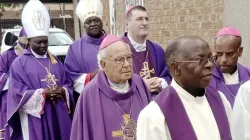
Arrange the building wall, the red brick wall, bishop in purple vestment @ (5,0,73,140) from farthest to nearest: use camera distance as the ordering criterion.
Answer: the red brick wall → the building wall → bishop in purple vestment @ (5,0,73,140)

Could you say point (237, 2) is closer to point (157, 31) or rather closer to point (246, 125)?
point (157, 31)

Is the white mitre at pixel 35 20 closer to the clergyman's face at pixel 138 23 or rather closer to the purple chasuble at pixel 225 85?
the clergyman's face at pixel 138 23

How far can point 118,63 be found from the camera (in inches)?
151

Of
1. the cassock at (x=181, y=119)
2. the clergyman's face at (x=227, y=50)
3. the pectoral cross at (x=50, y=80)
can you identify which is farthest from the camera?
the pectoral cross at (x=50, y=80)

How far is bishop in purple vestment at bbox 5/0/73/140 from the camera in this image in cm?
536

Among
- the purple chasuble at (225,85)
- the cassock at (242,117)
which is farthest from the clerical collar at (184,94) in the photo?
the purple chasuble at (225,85)

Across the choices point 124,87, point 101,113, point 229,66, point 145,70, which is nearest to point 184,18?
point 145,70

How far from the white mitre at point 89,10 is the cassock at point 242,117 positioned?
9.82 ft

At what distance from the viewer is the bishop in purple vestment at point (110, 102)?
3830 millimetres

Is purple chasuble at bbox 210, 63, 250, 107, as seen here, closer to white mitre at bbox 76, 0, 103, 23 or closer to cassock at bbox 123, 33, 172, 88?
cassock at bbox 123, 33, 172, 88

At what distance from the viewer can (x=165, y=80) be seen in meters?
5.02

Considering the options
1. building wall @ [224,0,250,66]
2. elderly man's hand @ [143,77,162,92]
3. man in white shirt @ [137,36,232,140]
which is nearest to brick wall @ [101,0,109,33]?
building wall @ [224,0,250,66]

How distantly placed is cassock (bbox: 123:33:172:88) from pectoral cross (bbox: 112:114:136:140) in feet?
3.75

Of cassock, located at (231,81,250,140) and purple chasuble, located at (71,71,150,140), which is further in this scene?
purple chasuble, located at (71,71,150,140)
